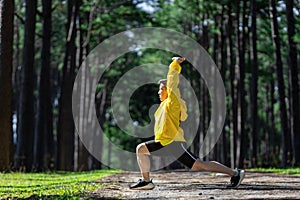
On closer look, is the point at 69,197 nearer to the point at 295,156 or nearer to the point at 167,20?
the point at 295,156

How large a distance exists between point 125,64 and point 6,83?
25831mm

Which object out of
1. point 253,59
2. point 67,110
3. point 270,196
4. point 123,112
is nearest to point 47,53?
point 67,110

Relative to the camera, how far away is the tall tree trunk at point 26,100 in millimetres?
21453

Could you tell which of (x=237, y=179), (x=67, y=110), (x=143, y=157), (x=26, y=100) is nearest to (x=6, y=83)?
(x=26, y=100)

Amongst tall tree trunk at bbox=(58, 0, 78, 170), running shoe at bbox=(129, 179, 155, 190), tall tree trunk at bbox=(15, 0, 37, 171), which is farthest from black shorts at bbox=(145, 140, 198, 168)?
tall tree trunk at bbox=(58, 0, 78, 170)

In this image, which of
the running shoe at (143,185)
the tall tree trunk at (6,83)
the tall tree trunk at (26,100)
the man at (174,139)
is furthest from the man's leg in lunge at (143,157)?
the tall tree trunk at (26,100)

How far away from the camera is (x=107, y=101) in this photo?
50.4 metres

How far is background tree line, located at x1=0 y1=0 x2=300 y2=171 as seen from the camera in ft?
70.8

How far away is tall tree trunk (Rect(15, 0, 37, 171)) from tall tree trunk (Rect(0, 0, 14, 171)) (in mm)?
2887

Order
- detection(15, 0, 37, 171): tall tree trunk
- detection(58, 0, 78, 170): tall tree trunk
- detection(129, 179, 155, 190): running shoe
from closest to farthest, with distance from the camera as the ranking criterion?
detection(129, 179, 155, 190): running shoe
detection(15, 0, 37, 171): tall tree trunk
detection(58, 0, 78, 170): tall tree trunk

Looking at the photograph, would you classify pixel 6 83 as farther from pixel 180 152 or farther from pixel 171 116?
pixel 180 152

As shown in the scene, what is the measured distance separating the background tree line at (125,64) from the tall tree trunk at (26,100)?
4 centimetres

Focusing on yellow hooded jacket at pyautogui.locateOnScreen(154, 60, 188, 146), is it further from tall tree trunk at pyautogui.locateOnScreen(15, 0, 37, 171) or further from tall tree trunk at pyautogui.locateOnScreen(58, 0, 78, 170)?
tall tree trunk at pyautogui.locateOnScreen(58, 0, 78, 170)

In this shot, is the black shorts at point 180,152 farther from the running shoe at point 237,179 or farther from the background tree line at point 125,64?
the background tree line at point 125,64
